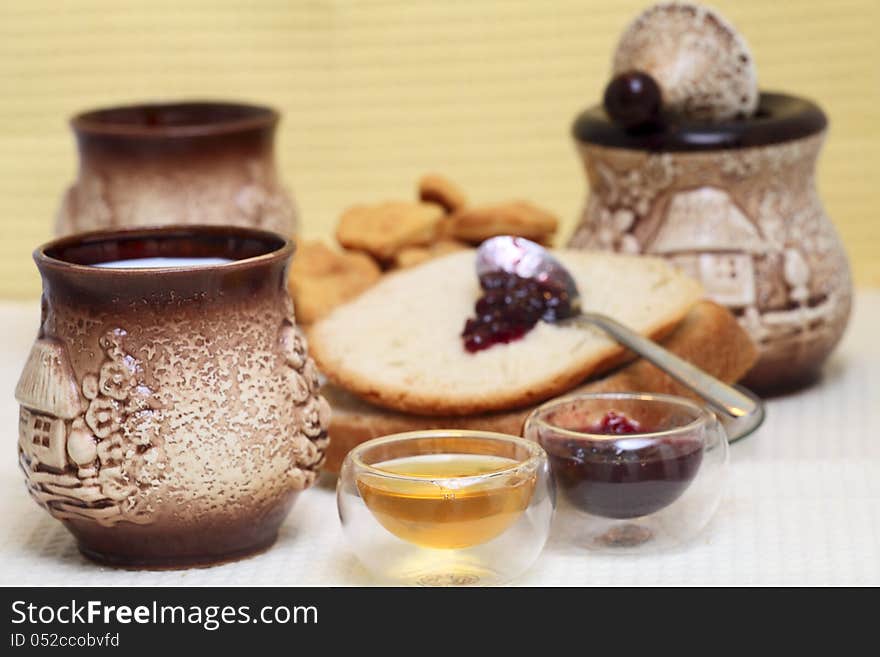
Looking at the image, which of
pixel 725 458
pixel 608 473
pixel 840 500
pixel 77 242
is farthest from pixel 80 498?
pixel 840 500

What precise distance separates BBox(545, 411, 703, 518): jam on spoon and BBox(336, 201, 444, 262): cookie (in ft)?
2.19

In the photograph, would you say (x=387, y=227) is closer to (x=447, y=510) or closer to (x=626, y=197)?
(x=626, y=197)

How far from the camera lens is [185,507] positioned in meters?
1.01

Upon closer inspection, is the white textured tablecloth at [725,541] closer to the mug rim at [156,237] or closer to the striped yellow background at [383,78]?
the mug rim at [156,237]

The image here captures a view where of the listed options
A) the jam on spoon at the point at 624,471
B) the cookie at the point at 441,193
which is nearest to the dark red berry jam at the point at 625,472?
the jam on spoon at the point at 624,471

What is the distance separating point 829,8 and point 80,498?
193 centimetres

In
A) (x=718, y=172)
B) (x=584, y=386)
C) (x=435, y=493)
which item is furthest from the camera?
(x=718, y=172)

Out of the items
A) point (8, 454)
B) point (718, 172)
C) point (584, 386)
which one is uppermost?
point (718, 172)

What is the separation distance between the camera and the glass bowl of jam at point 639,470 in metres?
1.07

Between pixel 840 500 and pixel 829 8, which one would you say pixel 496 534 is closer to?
pixel 840 500

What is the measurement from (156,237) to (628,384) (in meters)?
0.44

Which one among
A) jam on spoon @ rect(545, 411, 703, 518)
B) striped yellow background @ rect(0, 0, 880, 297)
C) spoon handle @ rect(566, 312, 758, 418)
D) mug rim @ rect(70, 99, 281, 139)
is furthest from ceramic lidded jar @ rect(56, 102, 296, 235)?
striped yellow background @ rect(0, 0, 880, 297)

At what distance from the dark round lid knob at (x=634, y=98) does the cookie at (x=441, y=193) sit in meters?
0.39

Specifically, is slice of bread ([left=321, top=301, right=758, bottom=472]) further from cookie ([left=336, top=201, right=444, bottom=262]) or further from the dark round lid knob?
cookie ([left=336, top=201, right=444, bottom=262])
